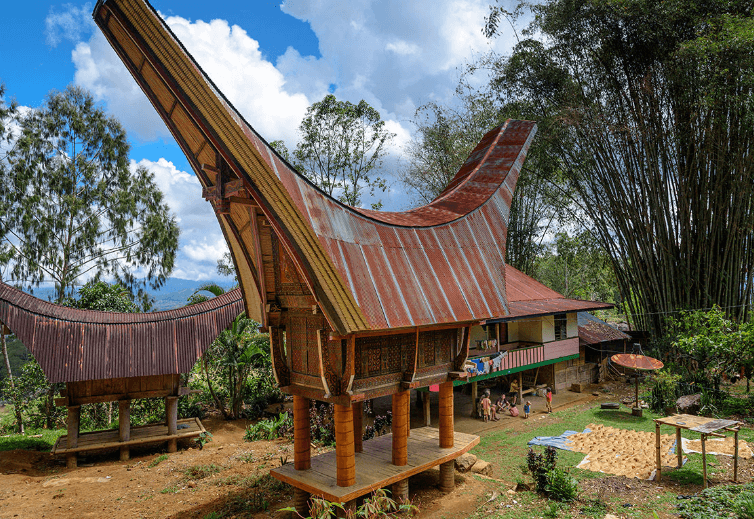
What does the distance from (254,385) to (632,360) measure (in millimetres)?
13989

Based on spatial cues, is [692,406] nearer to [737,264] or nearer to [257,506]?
[737,264]

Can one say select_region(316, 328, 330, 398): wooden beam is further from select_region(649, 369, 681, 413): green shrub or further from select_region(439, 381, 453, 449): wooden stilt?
select_region(649, 369, 681, 413): green shrub

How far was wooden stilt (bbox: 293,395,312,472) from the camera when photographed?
8.48 metres

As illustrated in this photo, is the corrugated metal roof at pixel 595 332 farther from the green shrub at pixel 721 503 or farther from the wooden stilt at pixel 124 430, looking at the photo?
the wooden stilt at pixel 124 430

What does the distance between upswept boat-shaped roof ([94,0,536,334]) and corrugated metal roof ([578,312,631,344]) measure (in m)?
14.1

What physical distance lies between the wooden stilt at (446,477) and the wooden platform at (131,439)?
788 cm

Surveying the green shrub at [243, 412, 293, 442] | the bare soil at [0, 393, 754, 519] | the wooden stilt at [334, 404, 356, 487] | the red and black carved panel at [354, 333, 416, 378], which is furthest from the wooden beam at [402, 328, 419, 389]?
the green shrub at [243, 412, 293, 442]

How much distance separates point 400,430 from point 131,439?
28.2ft

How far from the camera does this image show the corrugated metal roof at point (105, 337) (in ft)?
37.8

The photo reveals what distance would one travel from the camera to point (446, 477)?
9352mm

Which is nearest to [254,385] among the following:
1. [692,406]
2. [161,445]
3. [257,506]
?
[161,445]

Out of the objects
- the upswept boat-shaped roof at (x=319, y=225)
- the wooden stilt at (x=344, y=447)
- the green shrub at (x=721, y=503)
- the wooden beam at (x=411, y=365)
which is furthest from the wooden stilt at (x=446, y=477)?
the green shrub at (x=721, y=503)

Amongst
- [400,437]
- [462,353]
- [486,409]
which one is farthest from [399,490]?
[486,409]

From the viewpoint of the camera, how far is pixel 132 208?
80.7 ft
